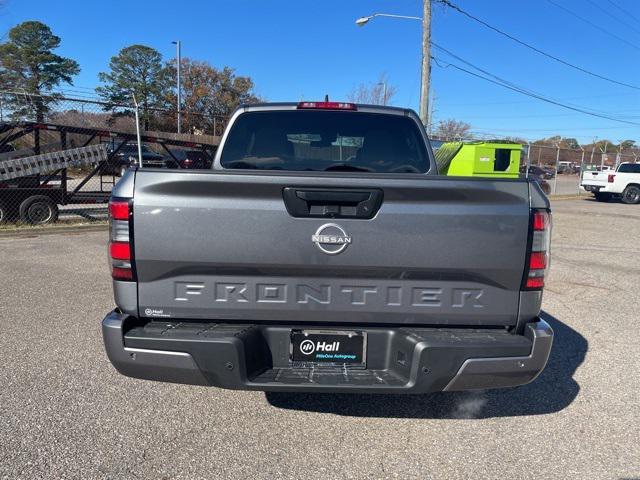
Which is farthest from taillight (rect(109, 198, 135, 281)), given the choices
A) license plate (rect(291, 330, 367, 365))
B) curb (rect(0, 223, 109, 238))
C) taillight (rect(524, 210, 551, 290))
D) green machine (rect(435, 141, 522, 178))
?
curb (rect(0, 223, 109, 238))

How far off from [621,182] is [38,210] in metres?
21.7

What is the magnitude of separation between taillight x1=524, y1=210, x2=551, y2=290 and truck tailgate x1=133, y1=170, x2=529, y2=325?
0.18ft

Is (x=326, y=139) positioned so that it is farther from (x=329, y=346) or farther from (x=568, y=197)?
(x=568, y=197)

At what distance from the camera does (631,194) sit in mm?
21344

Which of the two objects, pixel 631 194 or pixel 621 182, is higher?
pixel 621 182

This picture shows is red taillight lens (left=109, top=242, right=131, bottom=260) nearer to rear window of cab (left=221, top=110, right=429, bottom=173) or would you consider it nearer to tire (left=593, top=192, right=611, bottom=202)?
rear window of cab (left=221, top=110, right=429, bottom=173)

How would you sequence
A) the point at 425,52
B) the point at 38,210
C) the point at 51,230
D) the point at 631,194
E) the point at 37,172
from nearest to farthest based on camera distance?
the point at 37,172 → the point at 51,230 → the point at 38,210 → the point at 425,52 → the point at 631,194

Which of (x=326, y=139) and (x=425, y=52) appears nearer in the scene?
(x=326, y=139)

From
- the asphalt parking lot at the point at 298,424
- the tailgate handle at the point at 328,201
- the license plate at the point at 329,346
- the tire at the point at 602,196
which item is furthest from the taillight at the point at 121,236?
the tire at the point at 602,196

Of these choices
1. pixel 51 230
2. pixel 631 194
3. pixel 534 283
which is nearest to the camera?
pixel 534 283

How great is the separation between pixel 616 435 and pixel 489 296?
1395 millimetres

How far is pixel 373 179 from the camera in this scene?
2549 mm

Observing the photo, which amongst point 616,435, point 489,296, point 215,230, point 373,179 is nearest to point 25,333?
point 215,230

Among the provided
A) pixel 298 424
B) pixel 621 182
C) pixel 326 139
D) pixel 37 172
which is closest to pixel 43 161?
pixel 37 172
